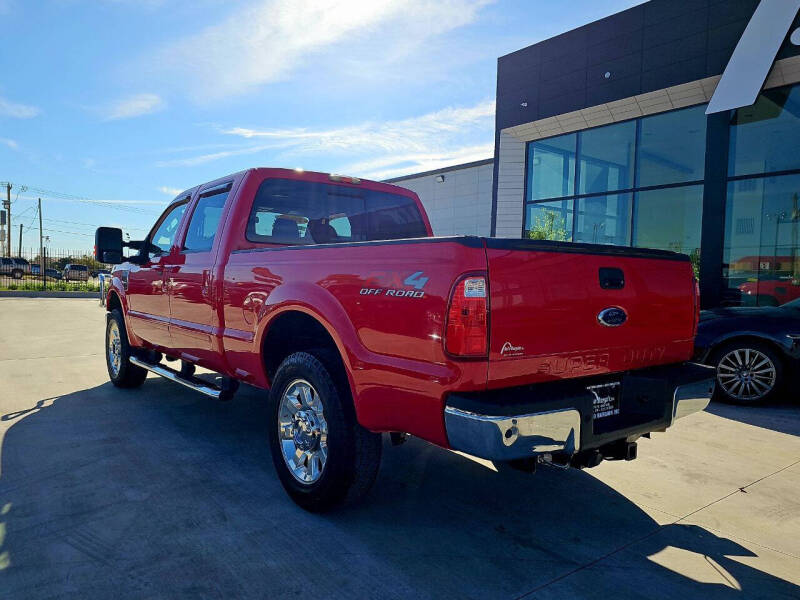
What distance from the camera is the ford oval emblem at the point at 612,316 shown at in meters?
2.67

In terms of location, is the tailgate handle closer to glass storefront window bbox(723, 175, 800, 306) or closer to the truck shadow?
the truck shadow

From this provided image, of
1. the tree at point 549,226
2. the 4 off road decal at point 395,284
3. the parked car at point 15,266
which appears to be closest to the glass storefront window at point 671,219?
the tree at point 549,226

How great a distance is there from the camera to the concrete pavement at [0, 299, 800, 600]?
2369mm

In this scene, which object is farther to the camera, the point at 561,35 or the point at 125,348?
the point at 561,35

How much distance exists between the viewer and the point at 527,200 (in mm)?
15180

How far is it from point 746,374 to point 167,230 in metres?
6.04

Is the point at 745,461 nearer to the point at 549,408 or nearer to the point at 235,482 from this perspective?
the point at 549,408

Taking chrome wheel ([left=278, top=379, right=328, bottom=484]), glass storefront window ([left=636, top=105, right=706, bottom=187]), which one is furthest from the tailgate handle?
glass storefront window ([left=636, top=105, right=706, bottom=187])

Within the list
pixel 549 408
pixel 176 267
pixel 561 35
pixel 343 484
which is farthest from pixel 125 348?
pixel 561 35

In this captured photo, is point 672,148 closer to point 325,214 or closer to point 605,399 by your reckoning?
point 325,214

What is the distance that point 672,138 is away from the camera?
12188 mm

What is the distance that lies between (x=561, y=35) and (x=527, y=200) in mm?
4056

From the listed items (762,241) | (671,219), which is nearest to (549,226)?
(671,219)

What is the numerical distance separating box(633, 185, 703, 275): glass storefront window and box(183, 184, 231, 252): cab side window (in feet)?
33.2
